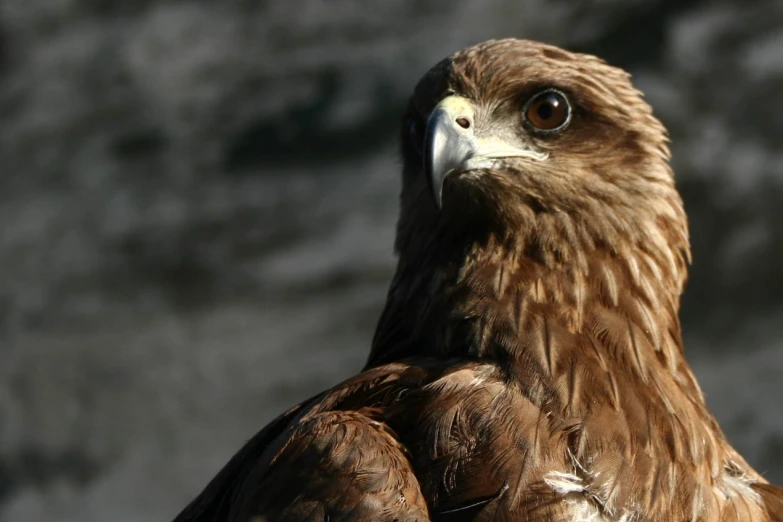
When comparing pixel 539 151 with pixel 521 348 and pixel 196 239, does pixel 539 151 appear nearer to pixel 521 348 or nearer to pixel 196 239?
pixel 521 348

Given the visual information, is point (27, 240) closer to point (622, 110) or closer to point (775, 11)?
point (775, 11)

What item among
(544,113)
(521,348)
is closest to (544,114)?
(544,113)

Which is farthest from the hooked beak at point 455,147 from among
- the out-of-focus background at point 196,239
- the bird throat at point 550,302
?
the out-of-focus background at point 196,239

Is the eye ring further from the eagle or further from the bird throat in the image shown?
the bird throat

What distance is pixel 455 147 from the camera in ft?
11.4

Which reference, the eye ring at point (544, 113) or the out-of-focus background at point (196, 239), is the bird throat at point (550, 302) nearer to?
the eye ring at point (544, 113)

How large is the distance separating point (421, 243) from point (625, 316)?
2.02 ft

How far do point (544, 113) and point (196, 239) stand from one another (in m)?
5.57

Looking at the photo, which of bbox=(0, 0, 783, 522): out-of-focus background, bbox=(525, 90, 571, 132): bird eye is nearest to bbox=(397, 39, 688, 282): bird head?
bbox=(525, 90, 571, 132): bird eye

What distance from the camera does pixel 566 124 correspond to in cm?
365

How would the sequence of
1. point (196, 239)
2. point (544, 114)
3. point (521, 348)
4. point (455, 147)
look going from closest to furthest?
point (521, 348) < point (455, 147) < point (544, 114) < point (196, 239)

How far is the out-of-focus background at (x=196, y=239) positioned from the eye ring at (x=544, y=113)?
473 centimetres

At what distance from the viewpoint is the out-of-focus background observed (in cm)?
844

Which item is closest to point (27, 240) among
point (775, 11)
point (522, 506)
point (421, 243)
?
point (775, 11)
